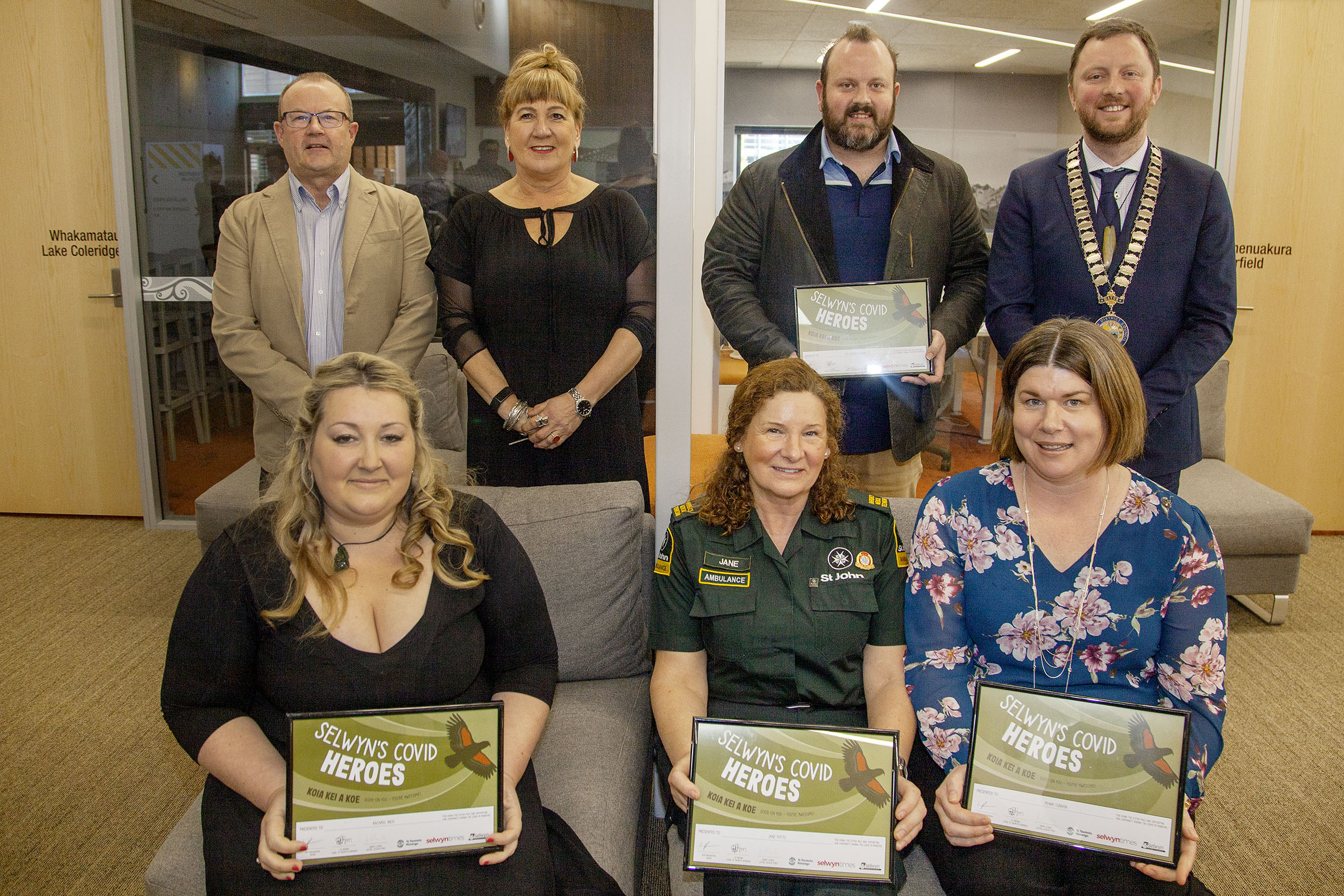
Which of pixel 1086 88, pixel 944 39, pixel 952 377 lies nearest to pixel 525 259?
pixel 1086 88

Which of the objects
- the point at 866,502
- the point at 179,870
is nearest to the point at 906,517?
the point at 866,502

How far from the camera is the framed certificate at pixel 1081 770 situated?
4.54 feet

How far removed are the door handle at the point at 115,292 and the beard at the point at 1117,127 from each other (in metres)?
3.90

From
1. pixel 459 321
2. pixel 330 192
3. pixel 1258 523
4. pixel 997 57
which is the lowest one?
pixel 1258 523

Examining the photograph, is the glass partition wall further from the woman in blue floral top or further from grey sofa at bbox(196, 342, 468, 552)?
the woman in blue floral top

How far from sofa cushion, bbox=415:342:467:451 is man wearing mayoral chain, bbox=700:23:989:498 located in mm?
1278

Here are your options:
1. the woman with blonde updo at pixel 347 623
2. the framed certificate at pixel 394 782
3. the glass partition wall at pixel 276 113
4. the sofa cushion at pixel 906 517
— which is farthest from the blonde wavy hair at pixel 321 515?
the glass partition wall at pixel 276 113

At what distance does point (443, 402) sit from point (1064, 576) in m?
2.32

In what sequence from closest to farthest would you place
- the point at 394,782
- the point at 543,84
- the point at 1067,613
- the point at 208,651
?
the point at 394,782
the point at 208,651
the point at 1067,613
the point at 543,84

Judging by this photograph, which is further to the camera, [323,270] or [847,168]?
[323,270]

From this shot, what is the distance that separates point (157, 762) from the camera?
2.56 meters

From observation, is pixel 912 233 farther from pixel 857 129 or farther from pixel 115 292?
pixel 115 292

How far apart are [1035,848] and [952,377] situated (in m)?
2.72

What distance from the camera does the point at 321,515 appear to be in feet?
5.19
